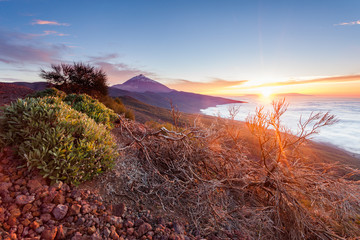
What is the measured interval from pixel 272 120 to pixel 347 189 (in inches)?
57.4

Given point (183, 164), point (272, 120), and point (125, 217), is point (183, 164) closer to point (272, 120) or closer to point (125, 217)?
point (125, 217)

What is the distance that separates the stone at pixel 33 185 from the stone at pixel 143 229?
1288mm

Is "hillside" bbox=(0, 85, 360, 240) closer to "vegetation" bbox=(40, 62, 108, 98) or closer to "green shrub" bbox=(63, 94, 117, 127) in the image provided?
"green shrub" bbox=(63, 94, 117, 127)

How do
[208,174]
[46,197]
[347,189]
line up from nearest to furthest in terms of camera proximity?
1. [46,197]
2. [347,189]
3. [208,174]

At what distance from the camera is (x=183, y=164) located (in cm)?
320

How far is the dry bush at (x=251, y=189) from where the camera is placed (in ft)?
8.40

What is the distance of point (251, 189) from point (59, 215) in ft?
9.71

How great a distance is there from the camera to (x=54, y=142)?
7.62 ft

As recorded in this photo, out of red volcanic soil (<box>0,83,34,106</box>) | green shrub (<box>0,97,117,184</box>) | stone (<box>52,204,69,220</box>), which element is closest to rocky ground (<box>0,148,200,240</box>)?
stone (<box>52,204,69,220</box>)

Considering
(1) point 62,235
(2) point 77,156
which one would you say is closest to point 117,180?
(2) point 77,156

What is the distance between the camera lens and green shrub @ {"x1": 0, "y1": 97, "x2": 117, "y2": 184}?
7.37ft

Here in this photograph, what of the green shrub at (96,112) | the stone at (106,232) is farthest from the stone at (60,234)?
the green shrub at (96,112)

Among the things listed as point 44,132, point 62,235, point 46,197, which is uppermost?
point 44,132

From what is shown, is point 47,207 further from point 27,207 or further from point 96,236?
point 96,236
